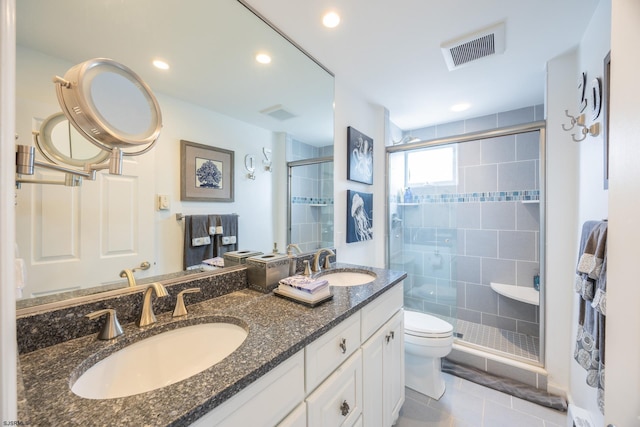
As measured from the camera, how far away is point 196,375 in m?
0.59

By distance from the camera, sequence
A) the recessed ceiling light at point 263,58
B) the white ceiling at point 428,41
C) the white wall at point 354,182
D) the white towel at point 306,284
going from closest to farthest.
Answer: the white towel at point 306,284 < the white ceiling at point 428,41 < the recessed ceiling light at point 263,58 < the white wall at point 354,182

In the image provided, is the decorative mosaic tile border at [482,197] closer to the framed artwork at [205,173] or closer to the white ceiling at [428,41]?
the white ceiling at [428,41]

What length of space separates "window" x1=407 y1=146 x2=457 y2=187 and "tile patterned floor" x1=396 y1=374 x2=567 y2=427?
6.31 feet

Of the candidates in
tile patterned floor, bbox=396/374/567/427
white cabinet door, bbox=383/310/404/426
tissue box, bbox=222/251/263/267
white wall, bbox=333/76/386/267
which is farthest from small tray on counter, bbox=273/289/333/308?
tile patterned floor, bbox=396/374/567/427

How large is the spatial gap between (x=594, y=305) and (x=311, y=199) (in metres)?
1.45

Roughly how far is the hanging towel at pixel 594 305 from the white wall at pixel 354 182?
1344 millimetres

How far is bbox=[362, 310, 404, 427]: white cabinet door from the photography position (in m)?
1.15

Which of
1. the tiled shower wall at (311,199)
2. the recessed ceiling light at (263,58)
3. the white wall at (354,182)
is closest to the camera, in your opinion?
the recessed ceiling light at (263,58)

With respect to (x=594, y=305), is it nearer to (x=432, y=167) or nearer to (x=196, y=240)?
(x=196, y=240)

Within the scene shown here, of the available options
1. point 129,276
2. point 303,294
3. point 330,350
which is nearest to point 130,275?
point 129,276

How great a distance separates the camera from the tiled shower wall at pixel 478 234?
241cm

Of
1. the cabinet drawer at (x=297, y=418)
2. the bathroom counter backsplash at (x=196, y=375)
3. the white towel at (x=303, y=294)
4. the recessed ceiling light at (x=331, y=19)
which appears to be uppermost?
the recessed ceiling light at (x=331, y=19)

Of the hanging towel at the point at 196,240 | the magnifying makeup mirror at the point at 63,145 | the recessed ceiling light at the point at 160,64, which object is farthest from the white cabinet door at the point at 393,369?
the recessed ceiling light at the point at 160,64

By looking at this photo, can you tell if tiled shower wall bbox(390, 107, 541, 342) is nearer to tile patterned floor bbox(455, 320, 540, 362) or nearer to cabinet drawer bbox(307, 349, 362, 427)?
tile patterned floor bbox(455, 320, 540, 362)
